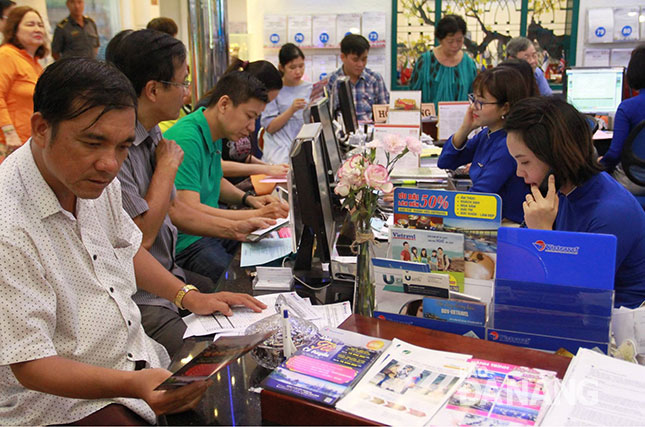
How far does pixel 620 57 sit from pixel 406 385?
24.1 ft

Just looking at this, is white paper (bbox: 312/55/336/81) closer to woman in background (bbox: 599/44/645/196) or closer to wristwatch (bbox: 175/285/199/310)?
woman in background (bbox: 599/44/645/196)

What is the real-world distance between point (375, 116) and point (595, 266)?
12.5 feet

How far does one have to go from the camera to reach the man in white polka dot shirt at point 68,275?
3.88ft

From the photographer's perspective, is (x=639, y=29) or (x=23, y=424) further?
(x=639, y=29)

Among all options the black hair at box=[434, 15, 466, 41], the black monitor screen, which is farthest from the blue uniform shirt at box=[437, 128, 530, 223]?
the black hair at box=[434, 15, 466, 41]

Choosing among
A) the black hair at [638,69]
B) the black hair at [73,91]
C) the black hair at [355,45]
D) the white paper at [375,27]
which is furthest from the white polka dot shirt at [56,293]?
the white paper at [375,27]

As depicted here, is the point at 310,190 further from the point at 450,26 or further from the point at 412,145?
the point at 450,26

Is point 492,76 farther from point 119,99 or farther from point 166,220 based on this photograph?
point 119,99

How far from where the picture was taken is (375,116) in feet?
16.3

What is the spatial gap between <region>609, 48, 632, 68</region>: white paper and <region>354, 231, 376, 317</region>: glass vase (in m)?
6.81

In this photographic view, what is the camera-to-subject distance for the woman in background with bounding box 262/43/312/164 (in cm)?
463

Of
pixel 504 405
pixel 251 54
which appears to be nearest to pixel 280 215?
pixel 504 405

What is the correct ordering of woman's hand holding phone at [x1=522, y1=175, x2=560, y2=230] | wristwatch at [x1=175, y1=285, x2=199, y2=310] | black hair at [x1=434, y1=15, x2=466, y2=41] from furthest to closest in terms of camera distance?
black hair at [x1=434, y1=15, x2=466, y2=41], woman's hand holding phone at [x1=522, y1=175, x2=560, y2=230], wristwatch at [x1=175, y1=285, x2=199, y2=310]

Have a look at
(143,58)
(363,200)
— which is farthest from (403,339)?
(143,58)
